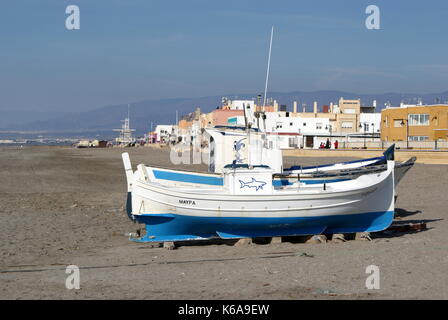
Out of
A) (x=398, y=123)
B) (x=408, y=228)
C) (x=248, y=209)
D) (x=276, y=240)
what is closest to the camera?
(x=248, y=209)

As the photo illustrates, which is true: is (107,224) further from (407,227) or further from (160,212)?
(407,227)

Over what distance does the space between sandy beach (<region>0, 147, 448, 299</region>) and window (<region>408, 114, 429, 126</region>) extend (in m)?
38.7

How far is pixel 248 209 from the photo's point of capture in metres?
14.5

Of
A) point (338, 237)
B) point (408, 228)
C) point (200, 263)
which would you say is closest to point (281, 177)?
point (338, 237)

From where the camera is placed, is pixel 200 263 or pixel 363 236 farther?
pixel 363 236

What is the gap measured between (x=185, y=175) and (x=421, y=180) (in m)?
15.2

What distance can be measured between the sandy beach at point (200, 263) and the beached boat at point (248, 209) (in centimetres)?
42

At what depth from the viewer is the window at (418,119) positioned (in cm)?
5766

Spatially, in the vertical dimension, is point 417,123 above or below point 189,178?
above

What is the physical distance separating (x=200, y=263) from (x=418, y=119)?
4961cm

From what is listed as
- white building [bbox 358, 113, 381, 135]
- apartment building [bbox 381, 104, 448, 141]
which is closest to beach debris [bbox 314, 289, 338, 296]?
apartment building [bbox 381, 104, 448, 141]

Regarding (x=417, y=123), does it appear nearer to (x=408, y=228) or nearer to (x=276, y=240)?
(x=408, y=228)

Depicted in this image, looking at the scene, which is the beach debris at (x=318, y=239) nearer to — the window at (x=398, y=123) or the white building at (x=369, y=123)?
the window at (x=398, y=123)

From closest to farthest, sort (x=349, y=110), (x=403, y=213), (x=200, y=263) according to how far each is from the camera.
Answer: (x=200, y=263)
(x=403, y=213)
(x=349, y=110)
